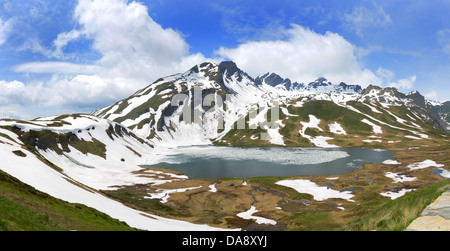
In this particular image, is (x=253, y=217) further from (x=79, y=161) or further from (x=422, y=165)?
(x=79, y=161)

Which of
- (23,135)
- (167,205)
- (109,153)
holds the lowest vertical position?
(167,205)

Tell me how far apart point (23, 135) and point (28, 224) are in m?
114

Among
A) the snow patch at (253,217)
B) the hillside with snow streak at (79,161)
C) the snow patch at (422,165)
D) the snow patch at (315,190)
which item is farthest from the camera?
the snow patch at (422,165)

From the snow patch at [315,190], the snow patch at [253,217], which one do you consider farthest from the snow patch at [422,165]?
the snow patch at [253,217]

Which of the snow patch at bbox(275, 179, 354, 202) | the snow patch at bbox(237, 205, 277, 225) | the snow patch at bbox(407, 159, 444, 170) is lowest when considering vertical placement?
the snow patch at bbox(237, 205, 277, 225)

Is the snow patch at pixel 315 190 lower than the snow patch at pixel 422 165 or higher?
lower

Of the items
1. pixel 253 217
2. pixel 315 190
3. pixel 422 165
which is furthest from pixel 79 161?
pixel 422 165

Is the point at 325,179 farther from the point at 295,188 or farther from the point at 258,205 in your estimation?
the point at 258,205

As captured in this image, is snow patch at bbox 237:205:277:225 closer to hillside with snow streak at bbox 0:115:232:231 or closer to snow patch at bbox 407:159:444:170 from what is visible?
hillside with snow streak at bbox 0:115:232:231

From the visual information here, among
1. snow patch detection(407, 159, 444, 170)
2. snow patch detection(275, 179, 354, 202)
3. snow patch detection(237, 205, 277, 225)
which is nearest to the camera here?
snow patch detection(237, 205, 277, 225)

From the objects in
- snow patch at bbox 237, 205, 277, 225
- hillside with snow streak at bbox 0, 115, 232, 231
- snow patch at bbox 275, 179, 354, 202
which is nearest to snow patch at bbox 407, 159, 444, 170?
snow patch at bbox 275, 179, 354, 202

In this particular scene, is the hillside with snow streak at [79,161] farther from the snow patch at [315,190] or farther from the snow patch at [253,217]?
the snow patch at [315,190]
